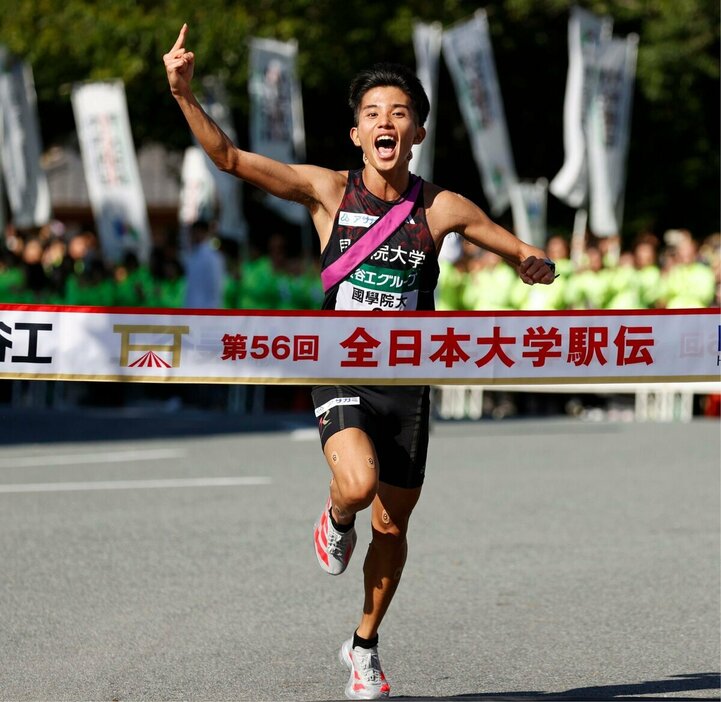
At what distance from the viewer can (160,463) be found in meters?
14.2

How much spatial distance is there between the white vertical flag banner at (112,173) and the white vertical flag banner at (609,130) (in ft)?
23.4

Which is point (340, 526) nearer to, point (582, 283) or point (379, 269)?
point (379, 269)

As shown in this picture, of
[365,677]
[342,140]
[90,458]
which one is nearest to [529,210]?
[342,140]

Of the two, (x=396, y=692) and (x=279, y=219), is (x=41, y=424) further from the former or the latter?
(x=279, y=219)

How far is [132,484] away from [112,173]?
41.2 feet

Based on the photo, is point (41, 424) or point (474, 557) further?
point (41, 424)

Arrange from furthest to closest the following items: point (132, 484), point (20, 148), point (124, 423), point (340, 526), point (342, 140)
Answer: point (342, 140) < point (20, 148) < point (124, 423) < point (132, 484) < point (340, 526)

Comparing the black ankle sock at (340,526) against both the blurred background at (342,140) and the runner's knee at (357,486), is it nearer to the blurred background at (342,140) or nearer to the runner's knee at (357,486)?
the runner's knee at (357,486)

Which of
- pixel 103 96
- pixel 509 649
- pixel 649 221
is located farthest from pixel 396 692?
pixel 649 221

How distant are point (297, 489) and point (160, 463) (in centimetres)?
213


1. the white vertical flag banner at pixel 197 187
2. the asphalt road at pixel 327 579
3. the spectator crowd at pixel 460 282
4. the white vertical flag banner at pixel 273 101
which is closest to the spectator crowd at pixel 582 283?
the spectator crowd at pixel 460 282

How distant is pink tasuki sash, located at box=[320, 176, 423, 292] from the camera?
6.04 meters

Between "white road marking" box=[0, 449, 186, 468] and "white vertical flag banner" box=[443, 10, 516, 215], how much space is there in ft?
40.9

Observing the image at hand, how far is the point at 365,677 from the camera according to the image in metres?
6.02
